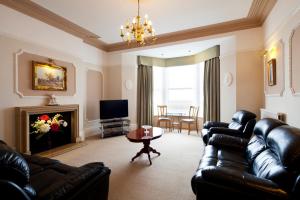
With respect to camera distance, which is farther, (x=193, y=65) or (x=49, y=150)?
(x=193, y=65)

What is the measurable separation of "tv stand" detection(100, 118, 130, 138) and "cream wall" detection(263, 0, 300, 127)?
13.0 feet

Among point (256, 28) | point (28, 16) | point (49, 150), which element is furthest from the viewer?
point (256, 28)

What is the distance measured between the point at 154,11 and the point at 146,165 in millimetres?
3093

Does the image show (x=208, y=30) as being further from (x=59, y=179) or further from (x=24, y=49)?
(x=59, y=179)

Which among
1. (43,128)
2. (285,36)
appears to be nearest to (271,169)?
(285,36)

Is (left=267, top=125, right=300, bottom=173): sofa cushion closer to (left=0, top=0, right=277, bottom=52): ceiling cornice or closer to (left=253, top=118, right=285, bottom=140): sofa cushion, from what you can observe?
(left=253, top=118, right=285, bottom=140): sofa cushion

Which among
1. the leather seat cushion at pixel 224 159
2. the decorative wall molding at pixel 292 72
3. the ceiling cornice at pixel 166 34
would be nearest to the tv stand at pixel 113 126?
the ceiling cornice at pixel 166 34

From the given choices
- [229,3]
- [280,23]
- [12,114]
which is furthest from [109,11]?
[280,23]

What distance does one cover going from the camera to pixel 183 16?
386 cm

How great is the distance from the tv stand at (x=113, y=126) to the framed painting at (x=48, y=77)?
1.60m

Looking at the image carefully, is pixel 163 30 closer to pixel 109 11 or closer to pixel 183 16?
pixel 183 16

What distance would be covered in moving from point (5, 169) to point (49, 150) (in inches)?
127

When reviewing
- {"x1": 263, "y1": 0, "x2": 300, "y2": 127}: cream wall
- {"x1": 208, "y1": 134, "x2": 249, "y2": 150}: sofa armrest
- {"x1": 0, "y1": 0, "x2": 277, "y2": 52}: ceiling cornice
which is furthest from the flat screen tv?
{"x1": 263, "y1": 0, "x2": 300, "y2": 127}: cream wall

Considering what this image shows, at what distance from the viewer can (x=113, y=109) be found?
213 inches
